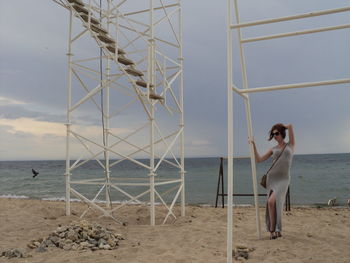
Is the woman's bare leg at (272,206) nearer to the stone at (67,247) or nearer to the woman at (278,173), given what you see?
the woman at (278,173)

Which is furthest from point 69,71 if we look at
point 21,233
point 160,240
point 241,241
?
point 241,241

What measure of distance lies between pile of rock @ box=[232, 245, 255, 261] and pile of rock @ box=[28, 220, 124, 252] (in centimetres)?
209

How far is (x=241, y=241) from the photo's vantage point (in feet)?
20.9

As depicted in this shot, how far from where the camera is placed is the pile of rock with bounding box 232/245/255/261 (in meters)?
5.31

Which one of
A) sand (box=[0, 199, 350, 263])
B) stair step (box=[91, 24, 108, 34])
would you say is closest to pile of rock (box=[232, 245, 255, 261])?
sand (box=[0, 199, 350, 263])

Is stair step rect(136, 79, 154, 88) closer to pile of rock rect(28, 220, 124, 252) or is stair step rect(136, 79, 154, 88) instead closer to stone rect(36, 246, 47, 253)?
pile of rock rect(28, 220, 124, 252)

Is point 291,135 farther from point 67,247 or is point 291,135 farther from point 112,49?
point 112,49

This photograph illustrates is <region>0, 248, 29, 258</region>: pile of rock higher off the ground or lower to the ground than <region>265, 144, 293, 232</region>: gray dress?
lower

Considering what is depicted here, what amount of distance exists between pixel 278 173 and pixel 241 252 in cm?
149

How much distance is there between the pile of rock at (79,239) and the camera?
6059 mm

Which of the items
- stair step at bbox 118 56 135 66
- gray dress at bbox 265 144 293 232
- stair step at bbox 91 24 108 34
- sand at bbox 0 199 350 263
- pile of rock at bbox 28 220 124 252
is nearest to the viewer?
sand at bbox 0 199 350 263

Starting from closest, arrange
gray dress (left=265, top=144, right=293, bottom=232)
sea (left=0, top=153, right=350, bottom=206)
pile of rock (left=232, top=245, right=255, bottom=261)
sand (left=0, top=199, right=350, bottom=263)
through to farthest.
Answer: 1. pile of rock (left=232, top=245, right=255, bottom=261)
2. sand (left=0, top=199, right=350, bottom=263)
3. gray dress (left=265, top=144, right=293, bottom=232)
4. sea (left=0, top=153, right=350, bottom=206)

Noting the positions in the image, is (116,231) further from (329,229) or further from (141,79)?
(329,229)

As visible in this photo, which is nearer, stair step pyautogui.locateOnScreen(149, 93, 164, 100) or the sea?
stair step pyautogui.locateOnScreen(149, 93, 164, 100)
